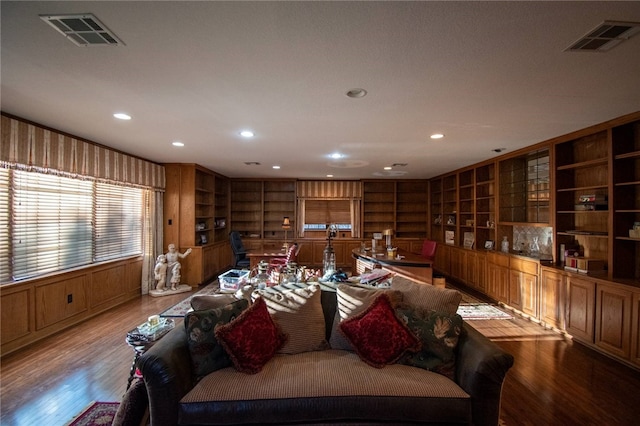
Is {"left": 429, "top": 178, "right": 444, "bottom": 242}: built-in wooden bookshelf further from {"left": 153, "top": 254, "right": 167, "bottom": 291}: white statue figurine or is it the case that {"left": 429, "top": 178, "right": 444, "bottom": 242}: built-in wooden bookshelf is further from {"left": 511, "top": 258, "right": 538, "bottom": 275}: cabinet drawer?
{"left": 153, "top": 254, "right": 167, "bottom": 291}: white statue figurine

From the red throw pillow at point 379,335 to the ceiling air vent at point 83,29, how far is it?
2.35 m

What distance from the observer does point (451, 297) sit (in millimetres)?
2291

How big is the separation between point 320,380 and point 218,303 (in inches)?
38.0

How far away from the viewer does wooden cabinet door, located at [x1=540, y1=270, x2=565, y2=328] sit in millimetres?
3756

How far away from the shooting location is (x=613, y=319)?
307 centimetres

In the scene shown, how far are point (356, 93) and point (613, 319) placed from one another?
3536mm

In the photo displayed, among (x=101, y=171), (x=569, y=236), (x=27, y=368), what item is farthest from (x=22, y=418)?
(x=569, y=236)

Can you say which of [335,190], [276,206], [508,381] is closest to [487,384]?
[508,381]

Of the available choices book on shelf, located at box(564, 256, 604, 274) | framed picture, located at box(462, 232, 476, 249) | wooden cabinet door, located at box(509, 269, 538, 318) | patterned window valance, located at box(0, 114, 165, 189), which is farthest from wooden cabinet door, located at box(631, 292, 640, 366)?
patterned window valance, located at box(0, 114, 165, 189)

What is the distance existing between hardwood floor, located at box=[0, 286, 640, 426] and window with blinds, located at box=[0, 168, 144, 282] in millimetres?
967

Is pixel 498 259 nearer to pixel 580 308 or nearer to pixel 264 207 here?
pixel 580 308

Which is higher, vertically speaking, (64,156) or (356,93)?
(356,93)

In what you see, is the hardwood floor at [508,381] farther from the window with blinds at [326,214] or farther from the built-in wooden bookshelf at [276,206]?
the window with blinds at [326,214]

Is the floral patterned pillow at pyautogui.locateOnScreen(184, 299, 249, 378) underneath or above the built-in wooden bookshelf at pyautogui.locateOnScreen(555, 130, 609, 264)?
underneath
